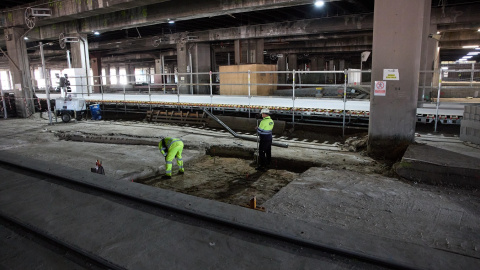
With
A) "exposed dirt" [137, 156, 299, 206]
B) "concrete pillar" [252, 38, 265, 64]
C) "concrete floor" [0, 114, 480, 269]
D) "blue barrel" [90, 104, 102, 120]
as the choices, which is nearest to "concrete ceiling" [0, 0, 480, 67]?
"concrete pillar" [252, 38, 265, 64]

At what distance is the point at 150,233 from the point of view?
2.98m

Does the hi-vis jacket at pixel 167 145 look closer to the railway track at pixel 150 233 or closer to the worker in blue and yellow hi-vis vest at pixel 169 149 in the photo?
the worker in blue and yellow hi-vis vest at pixel 169 149

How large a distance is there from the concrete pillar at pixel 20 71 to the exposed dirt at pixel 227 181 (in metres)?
15.0

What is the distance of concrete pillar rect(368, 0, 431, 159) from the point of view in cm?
710

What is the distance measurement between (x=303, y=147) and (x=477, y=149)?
13.6 feet

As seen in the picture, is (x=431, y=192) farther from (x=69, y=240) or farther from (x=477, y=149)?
(x=69, y=240)

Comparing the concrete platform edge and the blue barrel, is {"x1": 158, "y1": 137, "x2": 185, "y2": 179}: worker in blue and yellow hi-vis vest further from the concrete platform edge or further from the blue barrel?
the blue barrel

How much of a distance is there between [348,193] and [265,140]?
2.93 metres

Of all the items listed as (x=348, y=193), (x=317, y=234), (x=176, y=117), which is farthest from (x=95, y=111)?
(x=317, y=234)

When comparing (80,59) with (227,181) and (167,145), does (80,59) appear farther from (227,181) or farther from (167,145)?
(227,181)

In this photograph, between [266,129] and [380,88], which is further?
[266,129]

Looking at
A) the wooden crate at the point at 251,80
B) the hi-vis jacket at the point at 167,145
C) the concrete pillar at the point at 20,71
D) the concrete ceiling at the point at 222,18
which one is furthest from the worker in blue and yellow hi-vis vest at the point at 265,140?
the concrete pillar at the point at 20,71

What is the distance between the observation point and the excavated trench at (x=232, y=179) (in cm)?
621

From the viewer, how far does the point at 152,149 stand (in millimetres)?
9242
